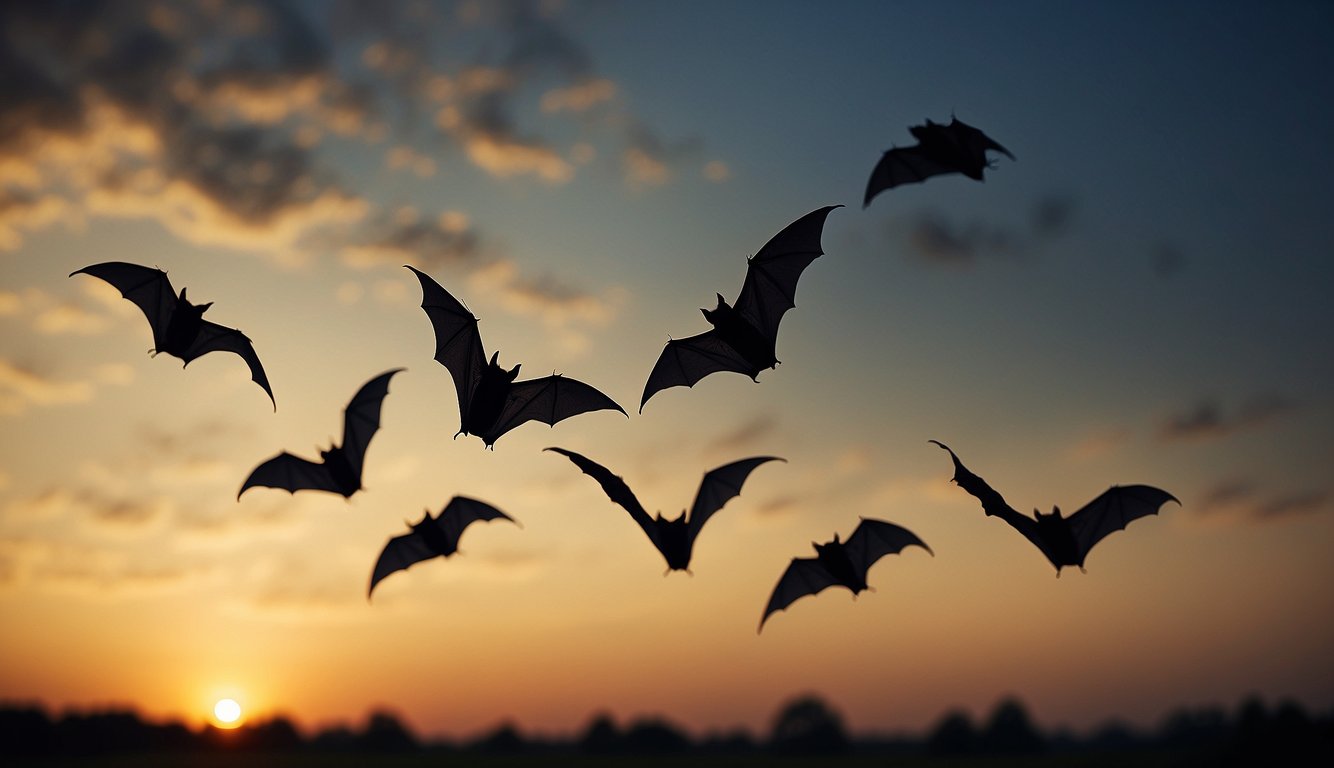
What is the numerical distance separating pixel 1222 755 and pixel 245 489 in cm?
9853

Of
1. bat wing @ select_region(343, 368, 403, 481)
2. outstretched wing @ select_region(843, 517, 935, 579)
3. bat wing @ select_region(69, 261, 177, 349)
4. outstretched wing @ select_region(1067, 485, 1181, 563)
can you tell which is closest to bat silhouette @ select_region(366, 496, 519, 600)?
bat wing @ select_region(343, 368, 403, 481)

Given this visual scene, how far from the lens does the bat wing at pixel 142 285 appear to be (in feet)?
71.0

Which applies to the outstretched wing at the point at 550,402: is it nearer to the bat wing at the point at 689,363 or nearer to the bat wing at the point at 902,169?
the bat wing at the point at 689,363

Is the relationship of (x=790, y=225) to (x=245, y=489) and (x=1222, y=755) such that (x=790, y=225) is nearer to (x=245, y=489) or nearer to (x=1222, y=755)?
(x=245, y=489)

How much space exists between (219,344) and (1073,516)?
1939 centimetres

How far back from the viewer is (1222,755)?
86.6 meters

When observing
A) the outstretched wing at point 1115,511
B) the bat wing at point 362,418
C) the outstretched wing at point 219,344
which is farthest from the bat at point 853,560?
the outstretched wing at point 219,344

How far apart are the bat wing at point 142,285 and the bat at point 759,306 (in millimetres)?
12435

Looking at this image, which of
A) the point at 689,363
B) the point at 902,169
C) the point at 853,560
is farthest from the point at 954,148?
the point at 853,560

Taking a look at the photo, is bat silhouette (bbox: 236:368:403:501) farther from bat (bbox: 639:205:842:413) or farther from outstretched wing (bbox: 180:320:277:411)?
bat (bbox: 639:205:842:413)

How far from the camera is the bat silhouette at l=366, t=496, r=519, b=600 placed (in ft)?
63.0

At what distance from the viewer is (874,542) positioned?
2403 centimetres


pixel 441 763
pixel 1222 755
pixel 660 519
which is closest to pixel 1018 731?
pixel 1222 755

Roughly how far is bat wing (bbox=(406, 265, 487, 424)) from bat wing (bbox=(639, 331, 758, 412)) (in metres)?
Answer: 4.38
